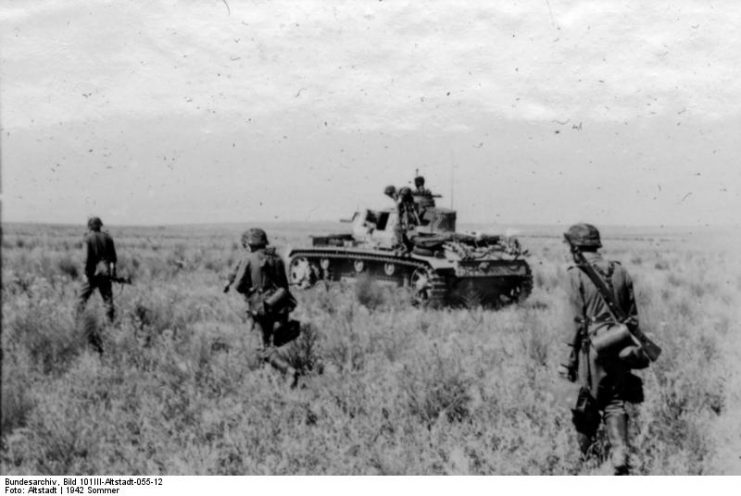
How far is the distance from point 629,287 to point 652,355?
492mm

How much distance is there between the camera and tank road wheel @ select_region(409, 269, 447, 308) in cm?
1149

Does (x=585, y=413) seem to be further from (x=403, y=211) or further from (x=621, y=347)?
(x=403, y=211)

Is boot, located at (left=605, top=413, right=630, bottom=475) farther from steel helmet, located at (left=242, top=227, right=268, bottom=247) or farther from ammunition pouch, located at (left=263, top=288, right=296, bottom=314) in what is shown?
steel helmet, located at (left=242, top=227, right=268, bottom=247)

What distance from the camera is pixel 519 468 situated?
469 centimetres

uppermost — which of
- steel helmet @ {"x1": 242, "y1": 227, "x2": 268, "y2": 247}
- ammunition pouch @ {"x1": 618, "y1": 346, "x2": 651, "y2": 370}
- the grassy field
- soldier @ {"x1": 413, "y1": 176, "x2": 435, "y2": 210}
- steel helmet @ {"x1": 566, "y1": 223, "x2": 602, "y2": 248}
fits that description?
soldier @ {"x1": 413, "y1": 176, "x2": 435, "y2": 210}

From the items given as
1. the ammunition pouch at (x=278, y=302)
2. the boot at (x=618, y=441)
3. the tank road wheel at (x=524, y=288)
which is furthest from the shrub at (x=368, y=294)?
the boot at (x=618, y=441)

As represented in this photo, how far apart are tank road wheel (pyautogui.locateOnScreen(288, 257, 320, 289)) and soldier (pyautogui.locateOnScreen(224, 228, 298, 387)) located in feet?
25.3

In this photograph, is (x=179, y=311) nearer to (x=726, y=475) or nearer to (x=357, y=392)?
(x=357, y=392)

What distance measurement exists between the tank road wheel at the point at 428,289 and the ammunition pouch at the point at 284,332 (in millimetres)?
4884

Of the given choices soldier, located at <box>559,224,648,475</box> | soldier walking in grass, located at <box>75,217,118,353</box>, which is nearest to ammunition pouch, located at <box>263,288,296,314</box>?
soldier, located at <box>559,224,648,475</box>

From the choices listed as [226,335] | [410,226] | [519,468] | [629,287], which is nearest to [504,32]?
[629,287]

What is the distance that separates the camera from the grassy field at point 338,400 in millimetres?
4934

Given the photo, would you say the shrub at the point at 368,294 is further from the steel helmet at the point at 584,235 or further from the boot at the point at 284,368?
the steel helmet at the point at 584,235

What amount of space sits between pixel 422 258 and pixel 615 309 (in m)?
7.39
